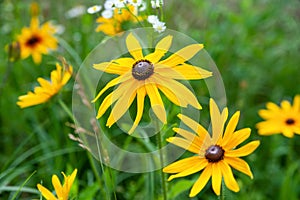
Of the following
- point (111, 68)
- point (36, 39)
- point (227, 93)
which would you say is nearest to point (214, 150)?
point (111, 68)

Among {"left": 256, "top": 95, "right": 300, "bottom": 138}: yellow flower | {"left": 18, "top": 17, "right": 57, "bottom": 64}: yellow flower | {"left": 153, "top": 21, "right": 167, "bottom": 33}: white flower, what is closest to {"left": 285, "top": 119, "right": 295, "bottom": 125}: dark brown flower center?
{"left": 256, "top": 95, "right": 300, "bottom": 138}: yellow flower

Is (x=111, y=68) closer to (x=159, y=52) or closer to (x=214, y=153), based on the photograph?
(x=159, y=52)

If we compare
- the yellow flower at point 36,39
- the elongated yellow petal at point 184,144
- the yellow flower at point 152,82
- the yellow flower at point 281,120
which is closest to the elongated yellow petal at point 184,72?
the yellow flower at point 152,82

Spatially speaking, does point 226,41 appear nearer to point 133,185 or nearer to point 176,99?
point 133,185

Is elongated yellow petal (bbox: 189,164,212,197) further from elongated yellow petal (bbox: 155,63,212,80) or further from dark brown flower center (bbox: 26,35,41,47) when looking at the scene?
dark brown flower center (bbox: 26,35,41,47)

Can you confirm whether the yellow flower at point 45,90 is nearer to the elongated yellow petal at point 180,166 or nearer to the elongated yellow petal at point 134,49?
the elongated yellow petal at point 134,49

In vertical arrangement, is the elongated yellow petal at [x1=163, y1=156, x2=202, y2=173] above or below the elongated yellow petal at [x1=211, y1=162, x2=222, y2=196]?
above
